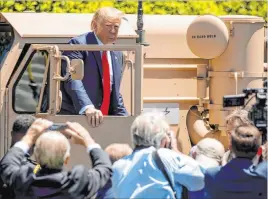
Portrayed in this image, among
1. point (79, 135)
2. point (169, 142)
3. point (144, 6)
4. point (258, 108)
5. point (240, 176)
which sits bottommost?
point (240, 176)

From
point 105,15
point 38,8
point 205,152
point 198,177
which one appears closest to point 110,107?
point 105,15

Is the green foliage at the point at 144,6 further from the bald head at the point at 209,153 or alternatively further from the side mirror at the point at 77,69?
the bald head at the point at 209,153

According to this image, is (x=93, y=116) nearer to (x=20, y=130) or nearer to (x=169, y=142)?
(x=20, y=130)

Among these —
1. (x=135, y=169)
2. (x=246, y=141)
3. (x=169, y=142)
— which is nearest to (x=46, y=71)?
(x=169, y=142)

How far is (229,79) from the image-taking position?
31.2 ft

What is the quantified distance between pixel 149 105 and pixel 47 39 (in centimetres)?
148

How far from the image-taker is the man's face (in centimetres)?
845

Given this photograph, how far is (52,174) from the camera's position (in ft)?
20.7

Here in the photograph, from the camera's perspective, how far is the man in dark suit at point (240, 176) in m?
6.61


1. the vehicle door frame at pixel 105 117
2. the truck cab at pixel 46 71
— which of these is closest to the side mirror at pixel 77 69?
the truck cab at pixel 46 71

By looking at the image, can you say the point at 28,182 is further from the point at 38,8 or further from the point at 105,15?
the point at 38,8

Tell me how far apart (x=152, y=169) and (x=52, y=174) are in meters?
0.71

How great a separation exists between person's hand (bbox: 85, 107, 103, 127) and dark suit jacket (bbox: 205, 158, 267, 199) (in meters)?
1.76

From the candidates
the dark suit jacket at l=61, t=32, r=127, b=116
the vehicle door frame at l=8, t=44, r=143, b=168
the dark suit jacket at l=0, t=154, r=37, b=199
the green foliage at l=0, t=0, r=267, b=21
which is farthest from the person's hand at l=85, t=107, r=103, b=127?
the green foliage at l=0, t=0, r=267, b=21
